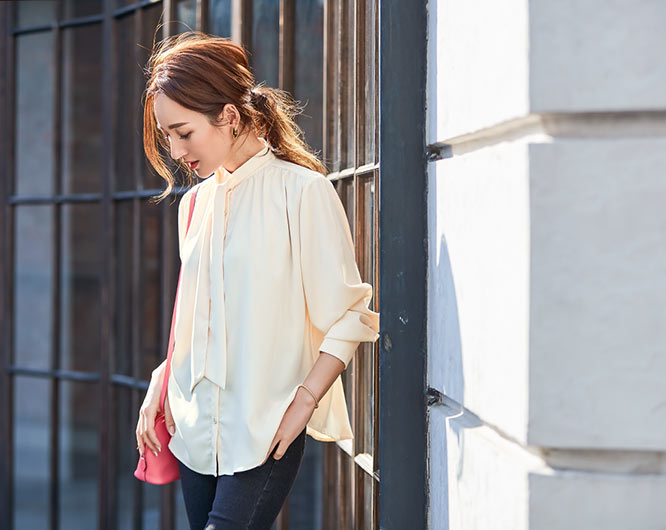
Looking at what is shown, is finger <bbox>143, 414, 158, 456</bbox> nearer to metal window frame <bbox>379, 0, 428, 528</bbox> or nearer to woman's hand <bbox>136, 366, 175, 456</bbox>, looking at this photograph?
woman's hand <bbox>136, 366, 175, 456</bbox>

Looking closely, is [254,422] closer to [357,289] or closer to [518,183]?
[357,289]

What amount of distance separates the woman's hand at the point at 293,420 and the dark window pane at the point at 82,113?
8991 millimetres

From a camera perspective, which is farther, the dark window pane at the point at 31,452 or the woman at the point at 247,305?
the dark window pane at the point at 31,452

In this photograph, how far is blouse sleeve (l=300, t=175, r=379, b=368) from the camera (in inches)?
73.2

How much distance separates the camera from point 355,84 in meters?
2.41

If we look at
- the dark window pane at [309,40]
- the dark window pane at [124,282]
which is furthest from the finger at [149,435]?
the dark window pane at [124,282]

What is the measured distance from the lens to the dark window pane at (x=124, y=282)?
434 cm

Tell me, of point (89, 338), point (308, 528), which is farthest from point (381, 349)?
point (89, 338)

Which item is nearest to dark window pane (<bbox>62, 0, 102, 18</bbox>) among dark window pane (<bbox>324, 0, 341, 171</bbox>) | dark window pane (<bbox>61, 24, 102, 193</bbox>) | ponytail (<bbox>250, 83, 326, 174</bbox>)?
dark window pane (<bbox>61, 24, 102, 193</bbox>)

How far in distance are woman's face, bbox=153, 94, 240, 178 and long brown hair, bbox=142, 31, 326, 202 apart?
0.6 inches

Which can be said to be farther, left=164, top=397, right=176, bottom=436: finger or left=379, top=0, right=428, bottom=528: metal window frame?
left=164, top=397, right=176, bottom=436: finger

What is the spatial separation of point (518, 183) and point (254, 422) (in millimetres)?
866

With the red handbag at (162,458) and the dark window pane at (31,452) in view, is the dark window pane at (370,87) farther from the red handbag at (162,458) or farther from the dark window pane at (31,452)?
the dark window pane at (31,452)

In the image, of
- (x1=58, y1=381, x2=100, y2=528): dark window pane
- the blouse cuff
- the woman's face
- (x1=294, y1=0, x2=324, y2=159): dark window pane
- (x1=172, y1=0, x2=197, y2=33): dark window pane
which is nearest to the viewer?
the blouse cuff
